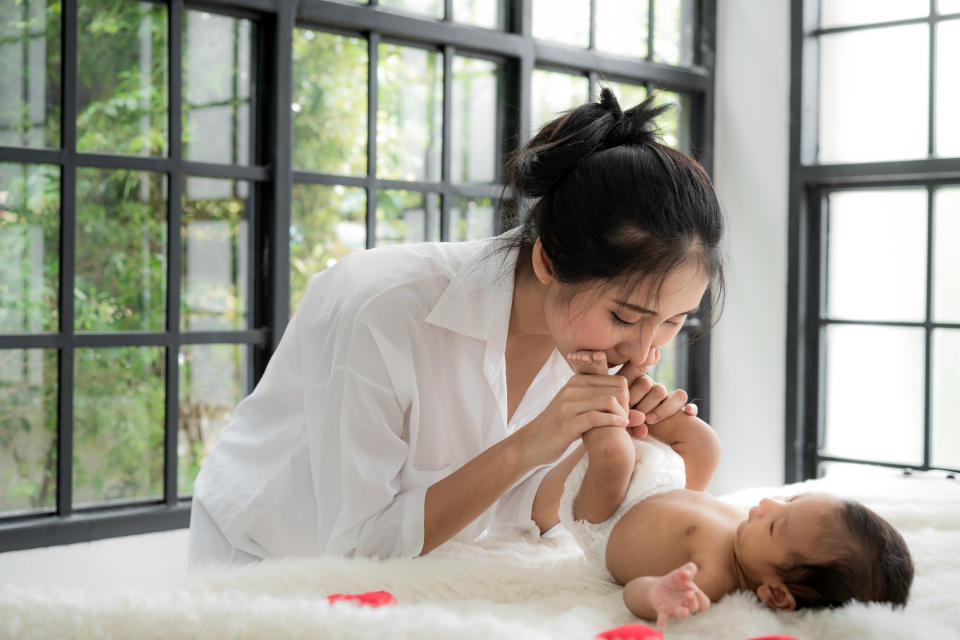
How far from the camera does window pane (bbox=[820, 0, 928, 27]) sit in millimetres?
3139

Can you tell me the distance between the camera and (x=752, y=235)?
3441mm

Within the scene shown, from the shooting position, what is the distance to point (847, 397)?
333cm

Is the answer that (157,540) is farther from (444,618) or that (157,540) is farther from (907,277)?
(907,277)

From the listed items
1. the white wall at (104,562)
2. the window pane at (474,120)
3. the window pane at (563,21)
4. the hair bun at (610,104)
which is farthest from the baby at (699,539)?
the window pane at (563,21)

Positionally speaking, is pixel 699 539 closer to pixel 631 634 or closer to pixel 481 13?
pixel 631 634

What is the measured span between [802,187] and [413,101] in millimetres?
1467

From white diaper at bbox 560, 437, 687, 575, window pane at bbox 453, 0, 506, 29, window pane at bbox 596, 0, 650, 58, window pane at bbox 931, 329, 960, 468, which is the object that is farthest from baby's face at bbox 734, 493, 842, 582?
window pane at bbox 596, 0, 650, 58

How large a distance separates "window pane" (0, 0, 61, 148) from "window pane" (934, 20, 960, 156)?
2689 millimetres

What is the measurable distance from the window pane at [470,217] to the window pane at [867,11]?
57.2 inches

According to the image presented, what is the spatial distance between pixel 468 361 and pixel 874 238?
2.27 metres

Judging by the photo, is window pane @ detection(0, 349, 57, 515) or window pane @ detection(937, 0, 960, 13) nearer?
window pane @ detection(0, 349, 57, 515)

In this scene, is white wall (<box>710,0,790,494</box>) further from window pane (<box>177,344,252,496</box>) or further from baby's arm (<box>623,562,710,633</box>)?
baby's arm (<box>623,562,710,633</box>)

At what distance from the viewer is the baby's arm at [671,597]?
102 centimetres

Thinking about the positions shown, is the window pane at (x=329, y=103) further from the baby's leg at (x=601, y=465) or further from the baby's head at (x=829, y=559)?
the baby's head at (x=829, y=559)
